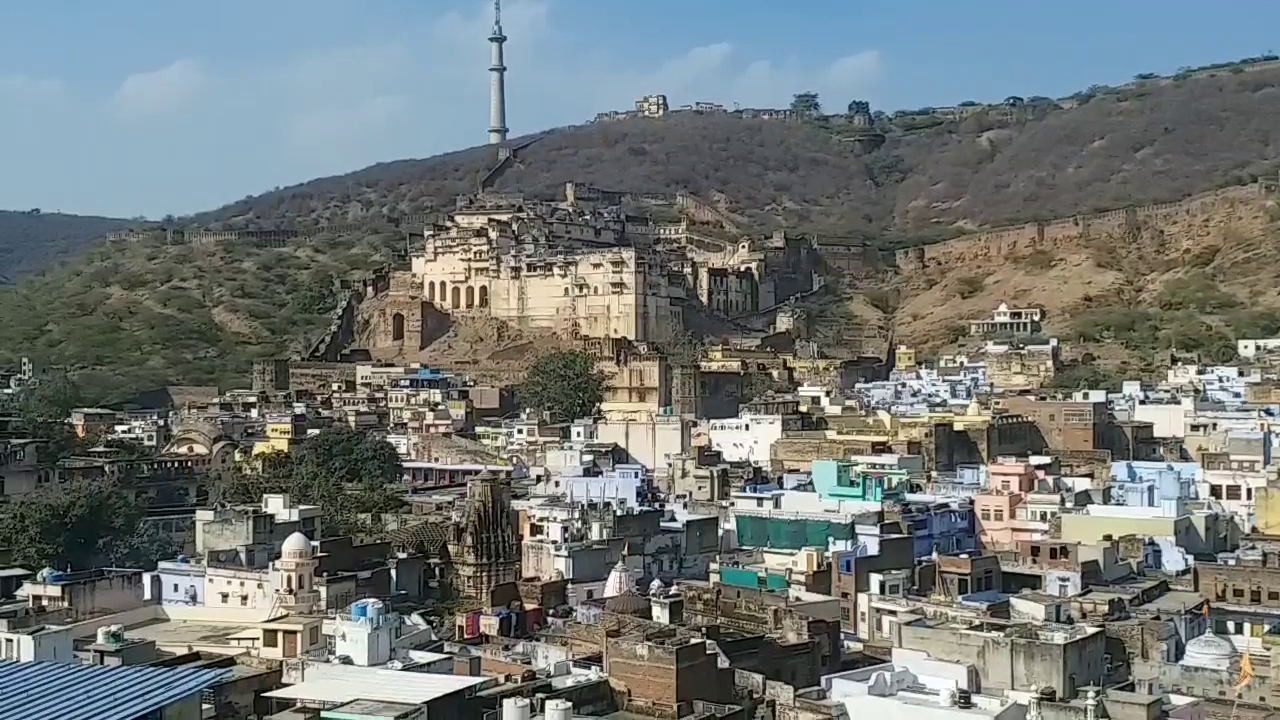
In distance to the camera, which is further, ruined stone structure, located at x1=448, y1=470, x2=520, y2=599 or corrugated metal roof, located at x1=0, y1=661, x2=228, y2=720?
ruined stone structure, located at x1=448, y1=470, x2=520, y2=599

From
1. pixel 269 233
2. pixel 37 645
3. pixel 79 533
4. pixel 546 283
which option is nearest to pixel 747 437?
pixel 79 533

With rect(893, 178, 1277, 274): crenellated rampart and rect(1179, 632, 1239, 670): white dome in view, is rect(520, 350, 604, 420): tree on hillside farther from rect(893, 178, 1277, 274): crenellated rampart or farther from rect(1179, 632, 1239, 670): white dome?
rect(893, 178, 1277, 274): crenellated rampart

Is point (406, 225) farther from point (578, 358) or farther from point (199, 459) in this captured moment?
point (199, 459)

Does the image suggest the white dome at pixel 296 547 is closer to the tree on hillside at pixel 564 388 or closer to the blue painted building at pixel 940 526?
the blue painted building at pixel 940 526

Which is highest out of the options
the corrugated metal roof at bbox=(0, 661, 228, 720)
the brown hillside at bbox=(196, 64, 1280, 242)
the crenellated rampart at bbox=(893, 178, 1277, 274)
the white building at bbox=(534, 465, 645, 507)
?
the brown hillside at bbox=(196, 64, 1280, 242)

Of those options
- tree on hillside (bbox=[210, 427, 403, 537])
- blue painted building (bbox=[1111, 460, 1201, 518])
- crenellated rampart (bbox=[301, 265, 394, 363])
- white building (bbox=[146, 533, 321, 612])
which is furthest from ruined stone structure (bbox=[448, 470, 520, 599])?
crenellated rampart (bbox=[301, 265, 394, 363])
